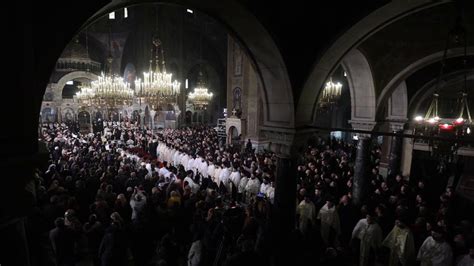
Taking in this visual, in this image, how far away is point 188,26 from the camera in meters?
39.7

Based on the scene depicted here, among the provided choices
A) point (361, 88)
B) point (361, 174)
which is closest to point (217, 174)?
point (361, 174)

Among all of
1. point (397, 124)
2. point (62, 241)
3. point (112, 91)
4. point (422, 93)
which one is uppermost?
point (422, 93)

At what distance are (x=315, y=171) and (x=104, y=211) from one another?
26.0 feet

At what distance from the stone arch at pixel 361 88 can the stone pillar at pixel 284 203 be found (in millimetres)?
4934

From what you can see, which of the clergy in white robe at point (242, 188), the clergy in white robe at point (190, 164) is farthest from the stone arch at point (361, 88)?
the clergy in white robe at point (190, 164)

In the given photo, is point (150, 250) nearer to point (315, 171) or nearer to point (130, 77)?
point (315, 171)

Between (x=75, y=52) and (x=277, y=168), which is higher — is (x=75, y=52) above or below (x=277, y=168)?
above

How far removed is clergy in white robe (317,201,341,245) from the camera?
7.78 m

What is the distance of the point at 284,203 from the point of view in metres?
6.50

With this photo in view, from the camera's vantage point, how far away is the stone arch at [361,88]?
9.76 meters

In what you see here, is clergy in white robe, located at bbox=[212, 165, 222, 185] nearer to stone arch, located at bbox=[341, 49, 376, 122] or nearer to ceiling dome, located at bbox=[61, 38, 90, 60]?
stone arch, located at bbox=[341, 49, 376, 122]

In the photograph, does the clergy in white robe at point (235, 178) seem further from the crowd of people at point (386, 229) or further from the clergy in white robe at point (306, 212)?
the clergy in white robe at point (306, 212)

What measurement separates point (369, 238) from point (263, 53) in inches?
182

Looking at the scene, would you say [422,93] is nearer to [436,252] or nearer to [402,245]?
[402,245]
